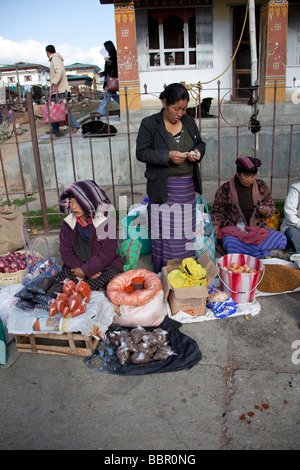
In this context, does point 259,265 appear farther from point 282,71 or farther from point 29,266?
point 282,71

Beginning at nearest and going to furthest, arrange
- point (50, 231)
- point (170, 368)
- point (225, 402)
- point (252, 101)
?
1. point (225, 402)
2. point (170, 368)
3. point (252, 101)
4. point (50, 231)

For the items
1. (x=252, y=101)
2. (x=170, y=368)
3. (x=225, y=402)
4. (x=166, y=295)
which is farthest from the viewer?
(x=252, y=101)

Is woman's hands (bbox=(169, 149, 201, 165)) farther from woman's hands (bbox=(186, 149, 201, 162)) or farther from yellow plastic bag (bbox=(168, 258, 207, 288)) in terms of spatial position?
yellow plastic bag (bbox=(168, 258, 207, 288))

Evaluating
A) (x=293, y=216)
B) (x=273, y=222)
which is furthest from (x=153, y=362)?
(x=273, y=222)

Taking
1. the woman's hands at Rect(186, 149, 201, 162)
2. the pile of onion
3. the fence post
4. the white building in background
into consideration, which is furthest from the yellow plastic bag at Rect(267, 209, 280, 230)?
the white building in background

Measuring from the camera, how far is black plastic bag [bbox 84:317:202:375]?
8.73 feet

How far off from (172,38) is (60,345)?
30.4ft

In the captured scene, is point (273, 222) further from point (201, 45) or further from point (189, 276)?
point (201, 45)

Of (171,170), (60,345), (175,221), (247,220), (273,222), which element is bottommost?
(60,345)

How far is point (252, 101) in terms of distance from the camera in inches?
175

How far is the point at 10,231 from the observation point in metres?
4.57

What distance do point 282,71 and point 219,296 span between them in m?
7.71
